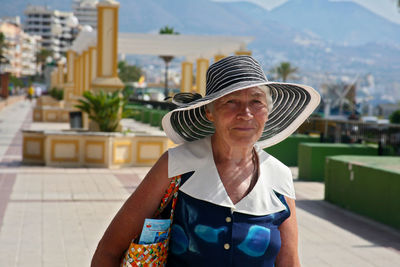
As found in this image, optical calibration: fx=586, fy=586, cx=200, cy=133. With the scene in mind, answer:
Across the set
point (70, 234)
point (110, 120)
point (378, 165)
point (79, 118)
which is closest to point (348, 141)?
point (110, 120)

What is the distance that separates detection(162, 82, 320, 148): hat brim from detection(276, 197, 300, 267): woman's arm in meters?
0.37

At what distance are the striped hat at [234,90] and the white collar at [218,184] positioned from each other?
0.14 meters

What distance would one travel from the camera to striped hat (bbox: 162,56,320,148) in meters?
2.01

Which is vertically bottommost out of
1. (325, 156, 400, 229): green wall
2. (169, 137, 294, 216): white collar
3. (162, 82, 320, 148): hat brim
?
(325, 156, 400, 229): green wall

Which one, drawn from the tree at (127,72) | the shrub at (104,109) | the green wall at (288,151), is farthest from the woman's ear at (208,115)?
the tree at (127,72)

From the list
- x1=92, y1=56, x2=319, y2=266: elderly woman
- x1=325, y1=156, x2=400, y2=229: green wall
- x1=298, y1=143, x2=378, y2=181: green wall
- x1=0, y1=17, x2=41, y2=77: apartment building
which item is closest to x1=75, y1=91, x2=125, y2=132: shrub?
x1=298, y1=143, x2=378, y2=181: green wall

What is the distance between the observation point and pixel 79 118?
1795cm

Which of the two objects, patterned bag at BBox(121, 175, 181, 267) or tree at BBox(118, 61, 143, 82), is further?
tree at BBox(118, 61, 143, 82)

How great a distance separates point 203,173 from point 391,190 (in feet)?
18.5

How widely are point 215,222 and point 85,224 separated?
5.00 meters

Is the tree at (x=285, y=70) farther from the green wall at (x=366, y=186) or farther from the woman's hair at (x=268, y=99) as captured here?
the woman's hair at (x=268, y=99)

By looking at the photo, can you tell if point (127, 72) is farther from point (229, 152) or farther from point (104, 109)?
point (229, 152)

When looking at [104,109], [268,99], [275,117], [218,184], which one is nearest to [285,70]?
[104,109]

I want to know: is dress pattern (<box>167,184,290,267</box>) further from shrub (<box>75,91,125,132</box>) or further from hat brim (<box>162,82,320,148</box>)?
shrub (<box>75,91,125,132</box>)
